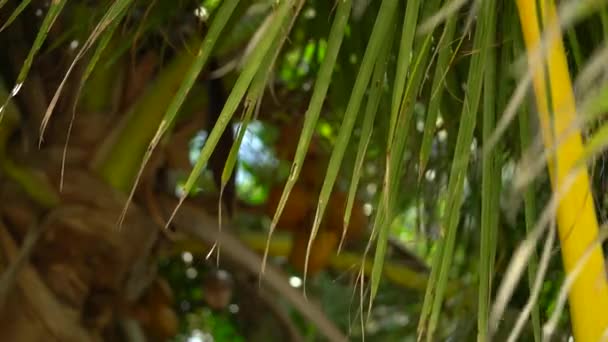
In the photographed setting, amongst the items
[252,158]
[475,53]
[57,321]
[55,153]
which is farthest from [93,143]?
[475,53]

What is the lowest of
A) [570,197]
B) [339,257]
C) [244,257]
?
[339,257]

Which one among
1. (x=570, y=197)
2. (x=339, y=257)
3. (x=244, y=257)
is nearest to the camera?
(x=570, y=197)

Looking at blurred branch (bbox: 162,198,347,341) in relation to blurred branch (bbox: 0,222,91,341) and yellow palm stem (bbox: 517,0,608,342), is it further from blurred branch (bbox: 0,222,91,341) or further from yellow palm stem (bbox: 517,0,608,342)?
yellow palm stem (bbox: 517,0,608,342)

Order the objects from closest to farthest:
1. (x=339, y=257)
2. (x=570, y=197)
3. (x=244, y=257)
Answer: (x=570, y=197), (x=244, y=257), (x=339, y=257)

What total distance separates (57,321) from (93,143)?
0.15 metres

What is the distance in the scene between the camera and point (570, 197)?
0.43 m

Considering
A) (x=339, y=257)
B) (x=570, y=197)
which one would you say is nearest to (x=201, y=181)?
(x=339, y=257)

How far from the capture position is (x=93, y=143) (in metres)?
0.92

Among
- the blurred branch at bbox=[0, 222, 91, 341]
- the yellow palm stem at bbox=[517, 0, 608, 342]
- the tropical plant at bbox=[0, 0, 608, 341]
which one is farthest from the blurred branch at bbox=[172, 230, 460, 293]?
the yellow palm stem at bbox=[517, 0, 608, 342]

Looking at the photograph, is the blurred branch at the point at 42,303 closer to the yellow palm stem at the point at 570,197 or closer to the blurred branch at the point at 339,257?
the blurred branch at the point at 339,257

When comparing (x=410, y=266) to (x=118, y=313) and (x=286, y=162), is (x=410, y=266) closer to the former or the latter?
(x=286, y=162)

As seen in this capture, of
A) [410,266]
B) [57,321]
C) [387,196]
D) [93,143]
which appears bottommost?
[410,266]

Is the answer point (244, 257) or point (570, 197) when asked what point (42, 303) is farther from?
point (570, 197)

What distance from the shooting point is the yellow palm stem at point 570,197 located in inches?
16.1
